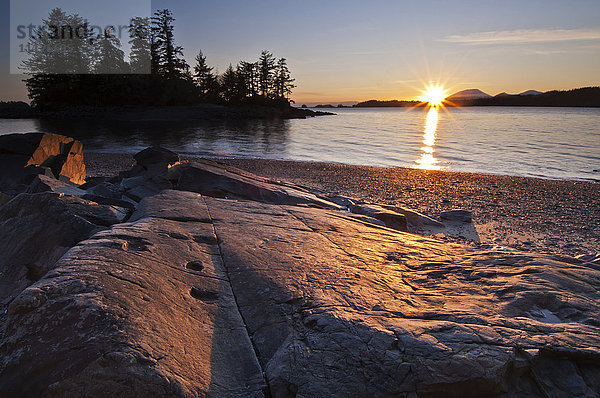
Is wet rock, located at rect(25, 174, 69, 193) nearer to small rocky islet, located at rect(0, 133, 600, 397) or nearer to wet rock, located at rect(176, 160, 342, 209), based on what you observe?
A: small rocky islet, located at rect(0, 133, 600, 397)

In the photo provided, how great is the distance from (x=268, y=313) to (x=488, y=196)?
11.4 m

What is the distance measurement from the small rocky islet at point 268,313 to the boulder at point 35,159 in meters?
4.04

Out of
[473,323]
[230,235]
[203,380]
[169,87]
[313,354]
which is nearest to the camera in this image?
[203,380]

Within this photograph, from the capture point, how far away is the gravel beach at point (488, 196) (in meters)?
7.91

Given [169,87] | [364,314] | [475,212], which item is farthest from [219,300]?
[169,87]

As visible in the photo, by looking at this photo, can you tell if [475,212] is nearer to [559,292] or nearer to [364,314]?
[559,292]

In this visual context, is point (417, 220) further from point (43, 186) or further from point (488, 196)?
point (43, 186)

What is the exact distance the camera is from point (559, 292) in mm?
2855

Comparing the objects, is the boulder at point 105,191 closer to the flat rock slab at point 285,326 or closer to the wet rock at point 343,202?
the flat rock slab at point 285,326

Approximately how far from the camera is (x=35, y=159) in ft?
25.8

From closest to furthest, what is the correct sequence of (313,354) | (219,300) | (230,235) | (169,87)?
(313,354), (219,300), (230,235), (169,87)

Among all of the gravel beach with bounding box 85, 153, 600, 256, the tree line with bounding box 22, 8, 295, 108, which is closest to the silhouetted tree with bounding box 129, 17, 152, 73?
the tree line with bounding box 22, 8, 295, 108

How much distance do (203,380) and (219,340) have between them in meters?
0.36

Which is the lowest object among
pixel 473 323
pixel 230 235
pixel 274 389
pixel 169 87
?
pixel 274 389
